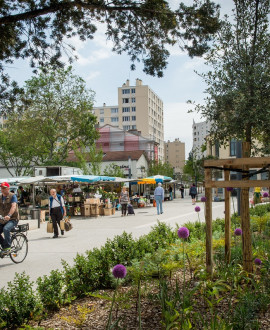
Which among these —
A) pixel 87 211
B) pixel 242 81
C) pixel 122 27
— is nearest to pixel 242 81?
pixel 242 81

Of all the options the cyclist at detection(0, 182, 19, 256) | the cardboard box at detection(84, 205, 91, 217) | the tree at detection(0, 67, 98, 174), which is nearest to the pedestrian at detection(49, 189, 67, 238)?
the cyclist at detection(0, 182, 19, 256)

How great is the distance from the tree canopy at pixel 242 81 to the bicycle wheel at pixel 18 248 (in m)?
5.21

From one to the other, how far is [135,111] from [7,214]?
10194 cm

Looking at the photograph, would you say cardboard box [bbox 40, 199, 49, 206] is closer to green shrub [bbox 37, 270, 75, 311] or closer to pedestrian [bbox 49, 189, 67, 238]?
pedestrian [bbox 49, 189, 67, 238]

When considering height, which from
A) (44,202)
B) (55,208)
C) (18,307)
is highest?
(55,208)

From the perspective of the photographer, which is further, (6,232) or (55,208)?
(55,208)

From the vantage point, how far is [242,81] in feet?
31.2

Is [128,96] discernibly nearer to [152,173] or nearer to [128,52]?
[152,173]

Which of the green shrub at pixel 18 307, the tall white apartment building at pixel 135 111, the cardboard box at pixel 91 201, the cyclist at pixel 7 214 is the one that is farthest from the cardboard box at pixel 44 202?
the tall white apartment building at pixel 135 111

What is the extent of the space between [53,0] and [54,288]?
156 inches

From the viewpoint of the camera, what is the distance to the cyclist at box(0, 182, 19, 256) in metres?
8.33

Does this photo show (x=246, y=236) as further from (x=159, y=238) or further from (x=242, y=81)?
(x=242, y=81)

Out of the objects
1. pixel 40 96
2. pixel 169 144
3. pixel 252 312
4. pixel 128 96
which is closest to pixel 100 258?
pixel 252 312

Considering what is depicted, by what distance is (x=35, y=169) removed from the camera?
99.2 ft
